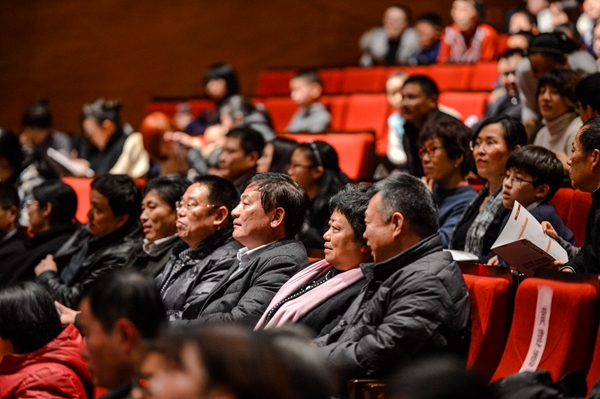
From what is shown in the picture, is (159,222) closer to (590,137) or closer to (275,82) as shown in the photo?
(590,137)

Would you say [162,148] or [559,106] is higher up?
[559,106]

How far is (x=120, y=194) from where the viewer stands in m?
2.70

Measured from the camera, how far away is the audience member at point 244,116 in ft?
12.6

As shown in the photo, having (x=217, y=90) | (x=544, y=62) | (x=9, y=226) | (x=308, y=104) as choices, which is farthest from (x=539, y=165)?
(x=217, y=90)

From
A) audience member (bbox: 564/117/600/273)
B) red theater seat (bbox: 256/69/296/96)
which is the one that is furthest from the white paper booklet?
red theater seat (bbox: 256/69/296/96)

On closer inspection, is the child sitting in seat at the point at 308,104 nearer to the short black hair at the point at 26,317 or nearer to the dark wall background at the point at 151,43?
the dark wall background at the point at 151,43

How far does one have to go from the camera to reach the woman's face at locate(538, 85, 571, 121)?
244 cm

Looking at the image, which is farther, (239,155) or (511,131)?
(239,155)

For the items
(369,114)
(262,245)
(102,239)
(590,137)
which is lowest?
(102,239)

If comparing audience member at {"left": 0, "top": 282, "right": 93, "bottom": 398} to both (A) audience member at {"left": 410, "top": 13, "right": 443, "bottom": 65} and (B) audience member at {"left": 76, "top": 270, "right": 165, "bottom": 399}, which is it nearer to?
(B) audience member at {"left": 76, "top": 270, "right": 165, "bottom": 399}

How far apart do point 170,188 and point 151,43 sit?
3228mm

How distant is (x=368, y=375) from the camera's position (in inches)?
61.8

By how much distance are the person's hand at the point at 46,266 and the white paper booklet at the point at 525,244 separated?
1553 millimetres

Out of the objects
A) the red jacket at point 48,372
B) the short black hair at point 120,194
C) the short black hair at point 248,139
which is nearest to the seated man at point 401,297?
the red jacket at point 48,372
